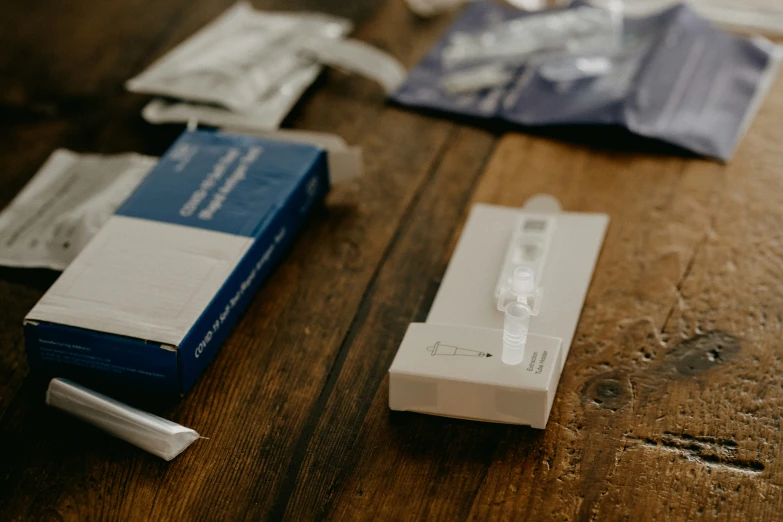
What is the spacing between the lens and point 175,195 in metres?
0.74

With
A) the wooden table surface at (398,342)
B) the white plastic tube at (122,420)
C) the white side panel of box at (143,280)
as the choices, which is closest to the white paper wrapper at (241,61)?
the wooden table surface at (398,342)

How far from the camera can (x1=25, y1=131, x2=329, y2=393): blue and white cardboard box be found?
61 cm

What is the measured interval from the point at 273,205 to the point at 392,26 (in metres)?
0.48

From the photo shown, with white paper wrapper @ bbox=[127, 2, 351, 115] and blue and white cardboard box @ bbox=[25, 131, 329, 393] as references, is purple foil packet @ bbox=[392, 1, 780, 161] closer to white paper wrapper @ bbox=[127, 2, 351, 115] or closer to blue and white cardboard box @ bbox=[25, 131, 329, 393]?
white paper wrapper @ bbox=[127, 2, 351, 115]

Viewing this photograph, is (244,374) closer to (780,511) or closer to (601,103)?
(780,511)

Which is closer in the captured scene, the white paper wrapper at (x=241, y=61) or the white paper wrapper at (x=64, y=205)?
the white paper wrapper at (x=64, y=205)

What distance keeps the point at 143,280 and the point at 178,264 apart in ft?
0.10

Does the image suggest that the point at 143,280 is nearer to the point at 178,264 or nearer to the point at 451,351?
the point at 178,264

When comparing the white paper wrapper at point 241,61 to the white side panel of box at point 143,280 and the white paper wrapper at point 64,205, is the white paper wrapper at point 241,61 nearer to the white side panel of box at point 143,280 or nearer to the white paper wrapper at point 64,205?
the white paper wrapper at point 64,205

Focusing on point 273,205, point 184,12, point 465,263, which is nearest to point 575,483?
point 465,263

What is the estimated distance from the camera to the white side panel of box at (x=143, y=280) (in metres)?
0.61

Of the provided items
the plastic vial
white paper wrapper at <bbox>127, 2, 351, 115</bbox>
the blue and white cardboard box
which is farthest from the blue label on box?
the plastic vial

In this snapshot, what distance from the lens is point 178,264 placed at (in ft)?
2.17

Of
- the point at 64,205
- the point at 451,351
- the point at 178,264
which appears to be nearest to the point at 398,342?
the point at 451,351
